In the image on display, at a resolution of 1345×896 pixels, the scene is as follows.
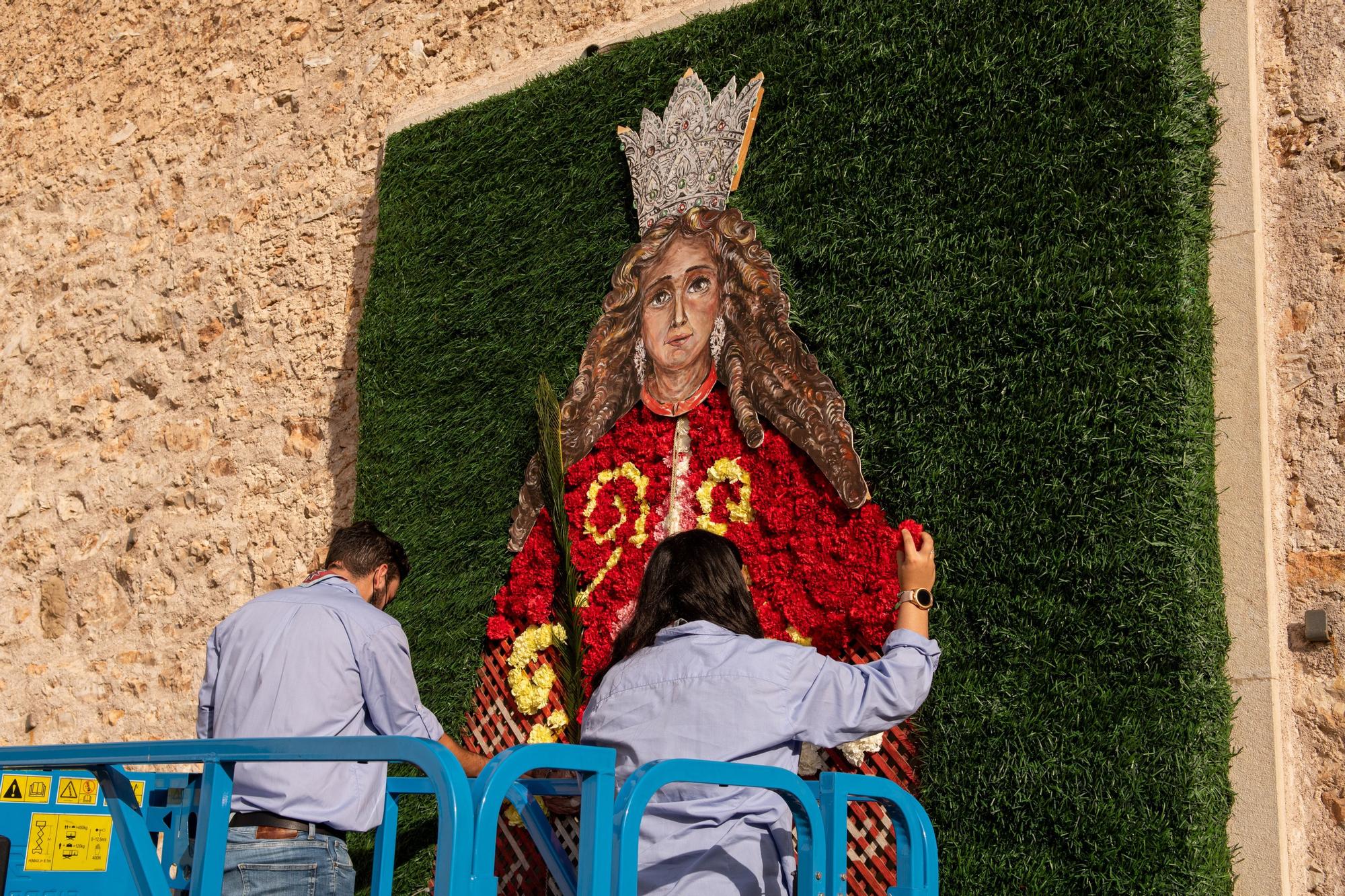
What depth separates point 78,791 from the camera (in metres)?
2.36

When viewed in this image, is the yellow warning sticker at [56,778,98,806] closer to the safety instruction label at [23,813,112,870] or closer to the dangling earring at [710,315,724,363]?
the safety instruction label at [23,813,112,870]

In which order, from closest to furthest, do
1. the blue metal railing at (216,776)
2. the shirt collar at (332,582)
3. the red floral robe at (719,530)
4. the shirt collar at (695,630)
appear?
the blue metal railing at (216,776) → the shirt collar at (695,630) → the shirt collar at (332,582) → the red floral robe at (719,530)

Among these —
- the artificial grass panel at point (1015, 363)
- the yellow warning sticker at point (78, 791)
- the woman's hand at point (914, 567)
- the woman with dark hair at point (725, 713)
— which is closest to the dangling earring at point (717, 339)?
the artificial grass panel at point (1015, 363)

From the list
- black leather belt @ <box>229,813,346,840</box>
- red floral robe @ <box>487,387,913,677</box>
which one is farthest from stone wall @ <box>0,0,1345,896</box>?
black leather belt @ <box>229,813,346,840</box>

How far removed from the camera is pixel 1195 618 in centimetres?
269

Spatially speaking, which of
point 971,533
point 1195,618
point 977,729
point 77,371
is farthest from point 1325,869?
point 77,371

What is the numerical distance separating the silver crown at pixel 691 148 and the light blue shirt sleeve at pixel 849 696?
201cm

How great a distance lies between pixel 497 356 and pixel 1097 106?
7.19 feet

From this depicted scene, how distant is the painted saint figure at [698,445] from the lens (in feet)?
11.0

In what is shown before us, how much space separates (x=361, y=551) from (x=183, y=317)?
9.96 ft

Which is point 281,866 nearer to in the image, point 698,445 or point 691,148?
point 698,445

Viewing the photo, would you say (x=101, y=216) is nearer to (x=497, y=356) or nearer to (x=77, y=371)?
(x=77, y=371)

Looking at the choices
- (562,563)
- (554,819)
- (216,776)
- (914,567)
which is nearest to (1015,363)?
(914,567)

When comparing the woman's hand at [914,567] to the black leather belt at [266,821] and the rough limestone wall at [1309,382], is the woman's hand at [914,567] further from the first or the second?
the black leather belt at [266,821]
